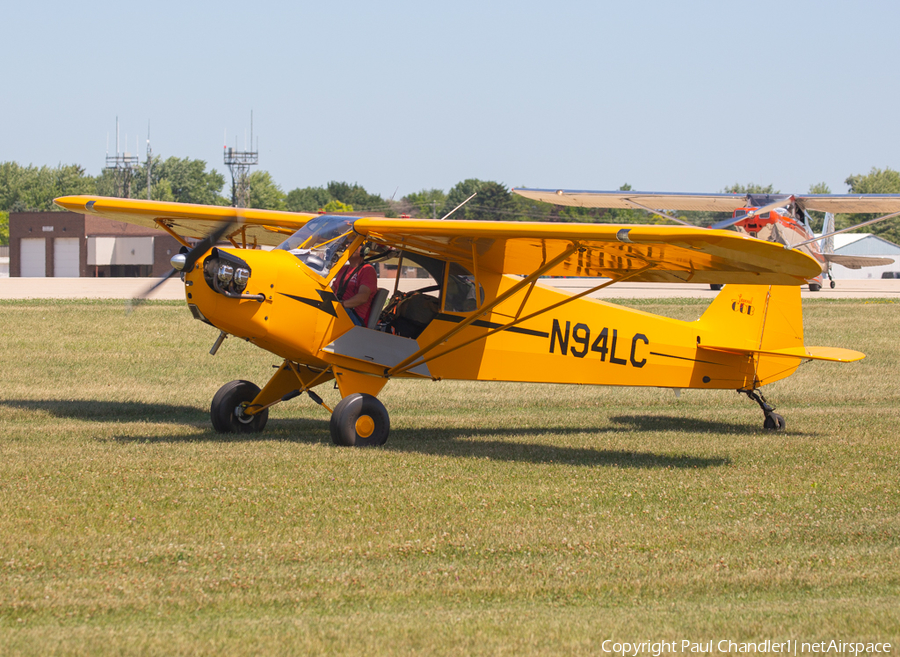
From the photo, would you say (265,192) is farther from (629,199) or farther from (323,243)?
(323,243)

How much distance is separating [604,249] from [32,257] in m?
75.8

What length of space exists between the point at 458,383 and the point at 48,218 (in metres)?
66.8

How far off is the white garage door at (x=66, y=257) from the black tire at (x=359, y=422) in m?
70.4

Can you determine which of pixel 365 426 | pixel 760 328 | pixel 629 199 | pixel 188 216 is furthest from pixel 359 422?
pixel 629 199

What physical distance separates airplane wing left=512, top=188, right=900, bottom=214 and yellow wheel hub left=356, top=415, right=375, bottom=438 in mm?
22944

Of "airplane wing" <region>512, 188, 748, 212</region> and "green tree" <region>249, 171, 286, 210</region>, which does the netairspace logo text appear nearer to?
"airplane wing" <region>512, 188, 748, 212</region>

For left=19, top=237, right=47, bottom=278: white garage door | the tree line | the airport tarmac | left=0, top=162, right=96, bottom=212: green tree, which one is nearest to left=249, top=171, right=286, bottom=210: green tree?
the tree line

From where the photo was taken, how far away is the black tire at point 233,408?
11141 mm

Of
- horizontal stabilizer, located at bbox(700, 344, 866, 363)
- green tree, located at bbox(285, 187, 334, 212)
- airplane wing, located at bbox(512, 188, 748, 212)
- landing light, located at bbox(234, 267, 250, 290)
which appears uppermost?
green tree, located at bbox(285, 187, 334, 212)

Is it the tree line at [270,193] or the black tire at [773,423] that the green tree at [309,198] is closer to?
the tree line at [270,193]

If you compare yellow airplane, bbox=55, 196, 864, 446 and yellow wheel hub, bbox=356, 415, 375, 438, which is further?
yellow wheel hub, bbox=356, 415, 375, 438

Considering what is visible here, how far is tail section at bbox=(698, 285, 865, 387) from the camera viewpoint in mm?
12680

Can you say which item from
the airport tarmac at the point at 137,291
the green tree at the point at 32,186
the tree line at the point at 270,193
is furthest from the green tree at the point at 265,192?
the airport tarmac at the point at 137,291

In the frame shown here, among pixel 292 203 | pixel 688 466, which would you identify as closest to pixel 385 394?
pixel 688 466
